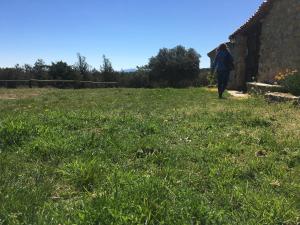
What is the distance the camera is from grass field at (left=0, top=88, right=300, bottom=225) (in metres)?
4.02

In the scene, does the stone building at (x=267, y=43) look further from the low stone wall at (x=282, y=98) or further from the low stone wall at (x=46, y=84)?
the low stone wall at (x=46, y=84)

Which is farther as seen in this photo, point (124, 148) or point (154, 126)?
point (154, 126)

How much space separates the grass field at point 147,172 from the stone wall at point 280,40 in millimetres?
8839

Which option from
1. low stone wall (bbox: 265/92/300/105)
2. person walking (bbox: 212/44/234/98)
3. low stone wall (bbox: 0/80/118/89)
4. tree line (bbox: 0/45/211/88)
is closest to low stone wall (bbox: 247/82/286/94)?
low stone wall (bbox: 265/92/300/105)

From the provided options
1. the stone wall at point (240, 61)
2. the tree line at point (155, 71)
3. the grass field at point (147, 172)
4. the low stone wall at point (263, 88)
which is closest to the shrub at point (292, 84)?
the low stone wall at point (263, 88)

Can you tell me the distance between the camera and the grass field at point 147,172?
4016 millimetres

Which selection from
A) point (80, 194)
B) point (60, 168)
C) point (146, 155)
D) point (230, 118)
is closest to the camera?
point (80, 194)

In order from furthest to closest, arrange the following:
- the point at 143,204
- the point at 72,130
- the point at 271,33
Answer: the point at 271,33
the point at 72,130
the point at 143,204

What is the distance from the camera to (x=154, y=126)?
7.90 meters

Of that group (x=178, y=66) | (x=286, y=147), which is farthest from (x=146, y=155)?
(x=178, y=66)

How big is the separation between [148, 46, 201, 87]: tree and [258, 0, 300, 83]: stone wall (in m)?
23.1

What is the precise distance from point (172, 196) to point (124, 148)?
2.04m

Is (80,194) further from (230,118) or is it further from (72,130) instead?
(230,118)

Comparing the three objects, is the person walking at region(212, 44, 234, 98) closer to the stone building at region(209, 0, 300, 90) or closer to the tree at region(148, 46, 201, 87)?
the stone building at region(209, 0, 300, 90)
